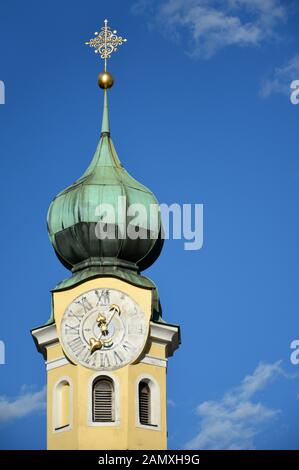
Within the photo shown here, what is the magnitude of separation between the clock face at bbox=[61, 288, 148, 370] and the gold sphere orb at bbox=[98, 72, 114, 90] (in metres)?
5.59

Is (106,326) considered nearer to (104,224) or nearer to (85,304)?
(85,304)

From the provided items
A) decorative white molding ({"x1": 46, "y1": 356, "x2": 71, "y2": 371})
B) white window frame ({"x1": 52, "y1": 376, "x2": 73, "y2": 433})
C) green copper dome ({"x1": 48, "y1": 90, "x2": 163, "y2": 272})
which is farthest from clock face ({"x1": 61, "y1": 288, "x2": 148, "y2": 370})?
green copper dome ({"x1": 48, "y1": 90, "x2": 163, "y2": 272})

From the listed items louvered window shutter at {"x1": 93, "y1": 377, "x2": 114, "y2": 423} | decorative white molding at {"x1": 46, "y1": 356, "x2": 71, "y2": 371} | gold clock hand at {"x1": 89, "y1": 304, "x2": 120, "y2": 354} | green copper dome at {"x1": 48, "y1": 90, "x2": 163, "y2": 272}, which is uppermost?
green copper dome at {"x1": 48, "y1": 90, "x2": 163, "y2": 272}

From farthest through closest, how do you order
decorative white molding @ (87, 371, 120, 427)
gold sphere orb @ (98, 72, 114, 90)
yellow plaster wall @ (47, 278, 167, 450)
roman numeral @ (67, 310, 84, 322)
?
gold sphere orb @ (98, 72, 114, 90), roman numeral @ (67, 310, 84, 322), decorative white molding @ (87, 371, 120, 427), yellow plaster wall @ (47, 278, 167, 450)

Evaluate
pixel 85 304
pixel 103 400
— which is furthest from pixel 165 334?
pixel 103 400

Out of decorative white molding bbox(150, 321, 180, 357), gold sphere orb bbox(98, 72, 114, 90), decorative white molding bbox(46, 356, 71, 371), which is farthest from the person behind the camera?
gold sphere orb bbox(98, 72, 114, 90)

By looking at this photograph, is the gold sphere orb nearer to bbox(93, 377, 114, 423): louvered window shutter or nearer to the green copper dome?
the green copper dome

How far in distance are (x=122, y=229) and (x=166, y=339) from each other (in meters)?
2.53

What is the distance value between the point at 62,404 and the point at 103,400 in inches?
39.7

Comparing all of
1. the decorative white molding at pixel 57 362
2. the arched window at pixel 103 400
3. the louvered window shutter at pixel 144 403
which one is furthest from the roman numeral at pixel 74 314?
the louvered window shutter at pixel 144 403

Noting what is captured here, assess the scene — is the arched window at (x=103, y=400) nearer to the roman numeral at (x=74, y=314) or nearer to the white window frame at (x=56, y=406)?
the white window frame at (x=56, y=406)

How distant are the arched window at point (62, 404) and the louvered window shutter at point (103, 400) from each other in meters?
0.63

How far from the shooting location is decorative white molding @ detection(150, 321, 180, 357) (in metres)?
45.6

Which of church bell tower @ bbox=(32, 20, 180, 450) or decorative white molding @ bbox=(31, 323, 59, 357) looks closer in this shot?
church bell tower @ bbox=(32, 20, 180, 450)
